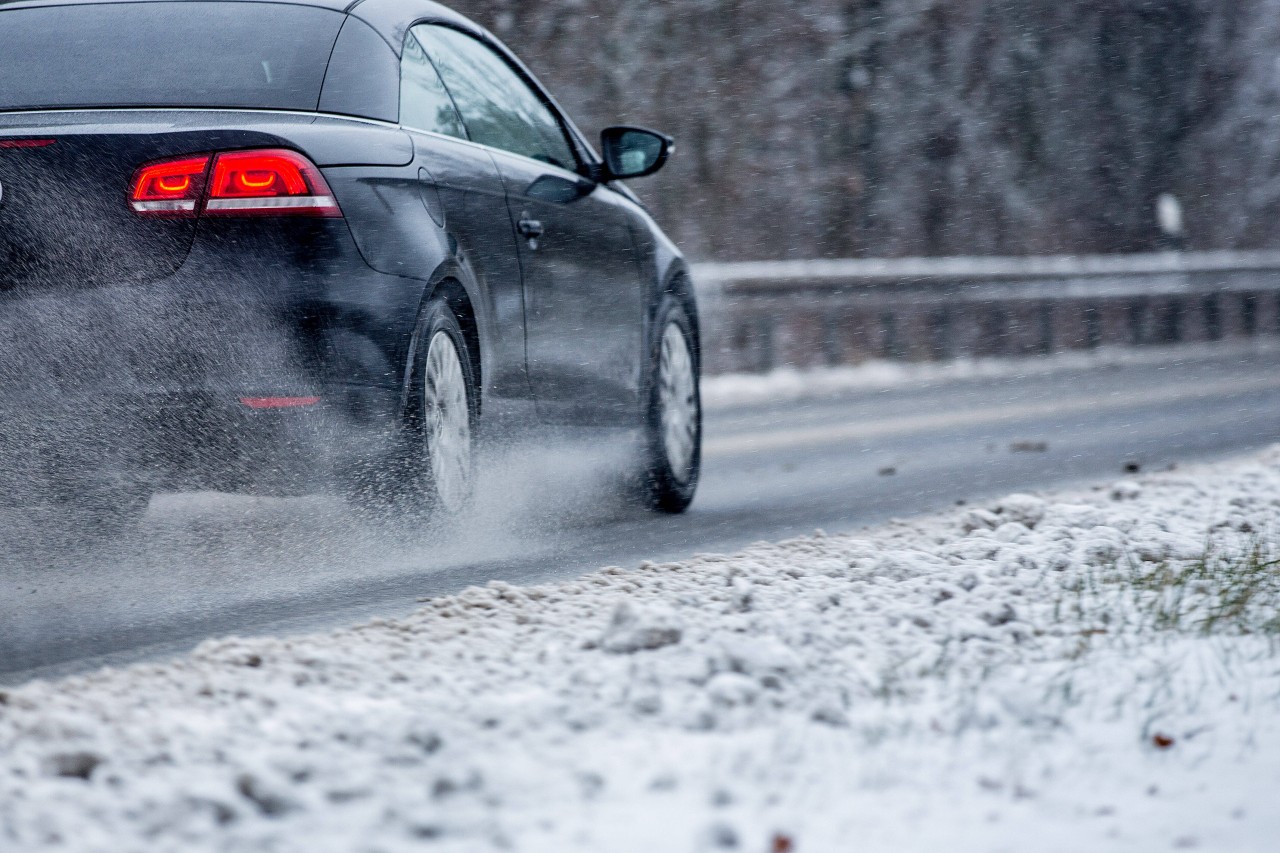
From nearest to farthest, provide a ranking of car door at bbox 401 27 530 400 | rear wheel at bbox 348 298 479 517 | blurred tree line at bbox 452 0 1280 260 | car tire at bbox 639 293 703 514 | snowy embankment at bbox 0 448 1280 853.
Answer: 1. snowy embankment at bbox 0 448 1280 853
2. rear wheel at bbox 348 298 479 517
3. car door at bbox 401 27 530 400
4. car tire at bbox 639 293 703 514
5. blurred tree line at bbox 452 0 1280 260

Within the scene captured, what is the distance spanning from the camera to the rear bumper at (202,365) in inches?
171

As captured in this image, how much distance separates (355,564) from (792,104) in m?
14.8

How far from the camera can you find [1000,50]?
21.1 metres

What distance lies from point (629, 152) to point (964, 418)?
5203mm

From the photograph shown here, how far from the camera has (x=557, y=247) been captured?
575 cm

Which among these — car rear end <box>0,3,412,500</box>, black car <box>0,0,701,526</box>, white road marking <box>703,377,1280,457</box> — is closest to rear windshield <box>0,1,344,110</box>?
black car <box>0,0,701,526</box>

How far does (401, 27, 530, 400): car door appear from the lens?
496cm

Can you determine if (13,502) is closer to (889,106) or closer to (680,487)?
(680,487)

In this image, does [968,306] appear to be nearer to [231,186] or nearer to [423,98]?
[423,98]

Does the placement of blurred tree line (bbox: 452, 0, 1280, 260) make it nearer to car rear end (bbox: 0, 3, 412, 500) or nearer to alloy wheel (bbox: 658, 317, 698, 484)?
alloy wheel (bbox: 658, 317, 698, 484)

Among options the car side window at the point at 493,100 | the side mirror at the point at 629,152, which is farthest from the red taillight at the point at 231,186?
the side mirror at the point at 629,152

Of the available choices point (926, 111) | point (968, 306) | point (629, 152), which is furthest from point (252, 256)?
point (926, 111)

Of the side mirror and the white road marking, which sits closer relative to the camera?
the side mirror

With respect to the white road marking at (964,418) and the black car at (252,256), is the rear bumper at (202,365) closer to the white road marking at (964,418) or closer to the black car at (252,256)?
the black car at (252,256)
